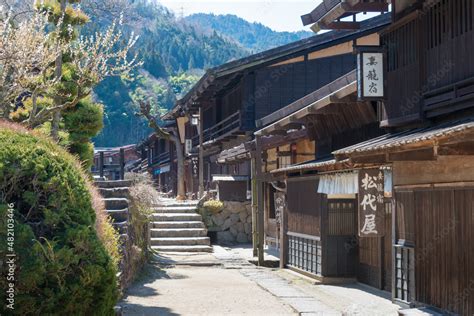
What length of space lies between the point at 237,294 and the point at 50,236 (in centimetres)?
821

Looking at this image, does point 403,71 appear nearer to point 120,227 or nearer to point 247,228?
point 120,227

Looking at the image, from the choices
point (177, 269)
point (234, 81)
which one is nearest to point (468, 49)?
point (177, 269)

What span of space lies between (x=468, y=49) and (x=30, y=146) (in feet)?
21.3

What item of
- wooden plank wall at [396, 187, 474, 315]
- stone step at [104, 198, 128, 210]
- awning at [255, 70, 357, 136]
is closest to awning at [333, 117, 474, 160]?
wooden plank wall at [396, 187, 474, 315]

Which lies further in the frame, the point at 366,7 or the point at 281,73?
the point at 281,73

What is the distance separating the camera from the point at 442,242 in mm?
10570

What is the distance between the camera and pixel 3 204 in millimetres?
7109

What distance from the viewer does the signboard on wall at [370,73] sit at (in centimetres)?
1281

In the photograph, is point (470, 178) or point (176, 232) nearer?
point (470, 178)

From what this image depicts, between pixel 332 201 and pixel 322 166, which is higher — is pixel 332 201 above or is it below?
below

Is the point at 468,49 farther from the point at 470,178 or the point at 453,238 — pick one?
the point at 453,238

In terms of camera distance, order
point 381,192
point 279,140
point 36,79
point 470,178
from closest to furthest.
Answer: point 470,178 < point 381,192 < point 36,79 < point 279,140

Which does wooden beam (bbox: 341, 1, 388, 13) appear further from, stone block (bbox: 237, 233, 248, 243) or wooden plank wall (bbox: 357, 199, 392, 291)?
stone block (bbox: 237, 233, 248, 243)

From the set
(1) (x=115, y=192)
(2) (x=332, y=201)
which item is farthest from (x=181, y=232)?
(2) (x=332, y=201)
